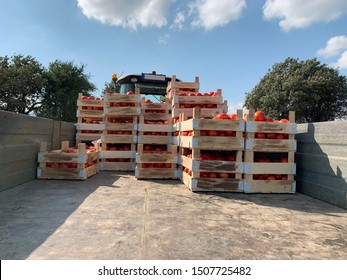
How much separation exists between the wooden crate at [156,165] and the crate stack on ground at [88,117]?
354 centimetres

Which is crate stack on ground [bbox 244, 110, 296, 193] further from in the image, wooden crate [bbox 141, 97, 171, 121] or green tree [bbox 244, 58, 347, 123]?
green tree [bbox 244, 58, 347, 123]

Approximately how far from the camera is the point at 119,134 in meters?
8.35

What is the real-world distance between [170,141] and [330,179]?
13.1ft

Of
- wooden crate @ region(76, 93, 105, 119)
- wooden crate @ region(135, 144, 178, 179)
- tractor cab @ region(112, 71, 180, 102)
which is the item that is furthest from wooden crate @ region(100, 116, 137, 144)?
tractor cab @ region(112, 71, 180, 102)

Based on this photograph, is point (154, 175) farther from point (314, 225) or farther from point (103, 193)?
point (314, 225)

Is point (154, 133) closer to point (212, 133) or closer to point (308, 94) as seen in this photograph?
point (212, 133)

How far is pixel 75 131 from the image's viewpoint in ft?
33.2

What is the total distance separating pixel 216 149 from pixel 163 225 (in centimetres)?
251

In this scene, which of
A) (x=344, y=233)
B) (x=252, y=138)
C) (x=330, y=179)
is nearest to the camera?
(x=344, y=233)

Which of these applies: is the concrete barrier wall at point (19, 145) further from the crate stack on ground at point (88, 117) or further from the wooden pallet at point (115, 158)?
the crate stack on ground at point (88, 117)

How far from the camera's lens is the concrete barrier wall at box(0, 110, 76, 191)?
5298 millimetres

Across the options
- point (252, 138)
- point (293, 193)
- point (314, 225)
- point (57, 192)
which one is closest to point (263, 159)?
point (252, 138)

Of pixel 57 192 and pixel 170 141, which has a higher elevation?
pixel 170 141

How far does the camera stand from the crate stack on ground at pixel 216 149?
18.3 feet
